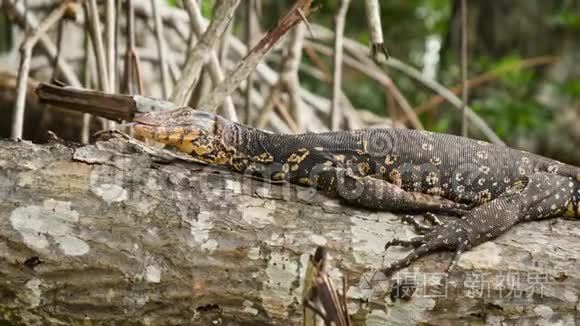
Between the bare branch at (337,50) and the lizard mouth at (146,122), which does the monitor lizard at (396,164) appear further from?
the bare branch at (337,50)

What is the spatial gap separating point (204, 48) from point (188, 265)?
1.67 metres

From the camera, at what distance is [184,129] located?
381 centimetres

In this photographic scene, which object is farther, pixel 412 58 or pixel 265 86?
pixel 412 58

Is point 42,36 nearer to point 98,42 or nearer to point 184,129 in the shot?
point 98,42

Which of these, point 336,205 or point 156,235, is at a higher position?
point 336,205

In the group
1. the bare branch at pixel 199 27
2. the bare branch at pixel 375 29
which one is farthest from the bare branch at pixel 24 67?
the bare branch at pixel 375 29

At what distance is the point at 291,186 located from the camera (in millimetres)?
3545

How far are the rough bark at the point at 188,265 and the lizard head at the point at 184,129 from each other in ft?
2.08

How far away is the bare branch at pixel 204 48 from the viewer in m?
4.00

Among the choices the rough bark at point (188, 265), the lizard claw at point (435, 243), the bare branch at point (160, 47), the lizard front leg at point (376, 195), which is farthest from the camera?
the bare branch at point (160, 47)

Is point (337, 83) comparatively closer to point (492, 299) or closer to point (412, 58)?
point (492, 299)

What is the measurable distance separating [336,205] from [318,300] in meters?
1.39

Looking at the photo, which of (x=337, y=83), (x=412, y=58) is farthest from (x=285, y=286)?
(x=412, y=58)

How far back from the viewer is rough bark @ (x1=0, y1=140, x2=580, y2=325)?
2.91 metres
